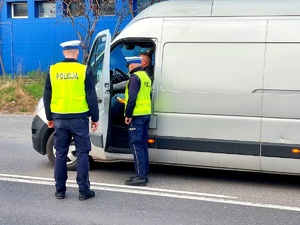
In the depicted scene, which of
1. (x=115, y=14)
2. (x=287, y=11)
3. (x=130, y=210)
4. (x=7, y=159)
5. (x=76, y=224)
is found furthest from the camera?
(x=115, y=14)

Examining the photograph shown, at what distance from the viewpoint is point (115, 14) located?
16.6m

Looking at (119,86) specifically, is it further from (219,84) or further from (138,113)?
(219,84)

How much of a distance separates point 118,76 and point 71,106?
181 centimetres

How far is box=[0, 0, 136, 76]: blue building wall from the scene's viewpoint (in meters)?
18.1

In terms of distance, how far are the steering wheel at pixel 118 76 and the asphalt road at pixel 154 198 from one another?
130 centimetres

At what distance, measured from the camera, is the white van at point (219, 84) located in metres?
5.68

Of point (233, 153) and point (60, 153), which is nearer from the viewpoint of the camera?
point (60, 153)

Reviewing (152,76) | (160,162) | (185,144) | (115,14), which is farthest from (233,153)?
(115,14)

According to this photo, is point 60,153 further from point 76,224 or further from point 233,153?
point 233,153

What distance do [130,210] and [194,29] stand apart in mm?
2393

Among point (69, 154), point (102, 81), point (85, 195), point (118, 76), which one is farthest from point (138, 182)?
point (118, 76)

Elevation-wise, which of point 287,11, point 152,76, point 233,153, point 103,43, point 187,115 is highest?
point 287,11

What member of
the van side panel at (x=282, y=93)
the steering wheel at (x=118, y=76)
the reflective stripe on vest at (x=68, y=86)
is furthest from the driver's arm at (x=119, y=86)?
the van side panel at (x=282, y=93)

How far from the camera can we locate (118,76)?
700cm
